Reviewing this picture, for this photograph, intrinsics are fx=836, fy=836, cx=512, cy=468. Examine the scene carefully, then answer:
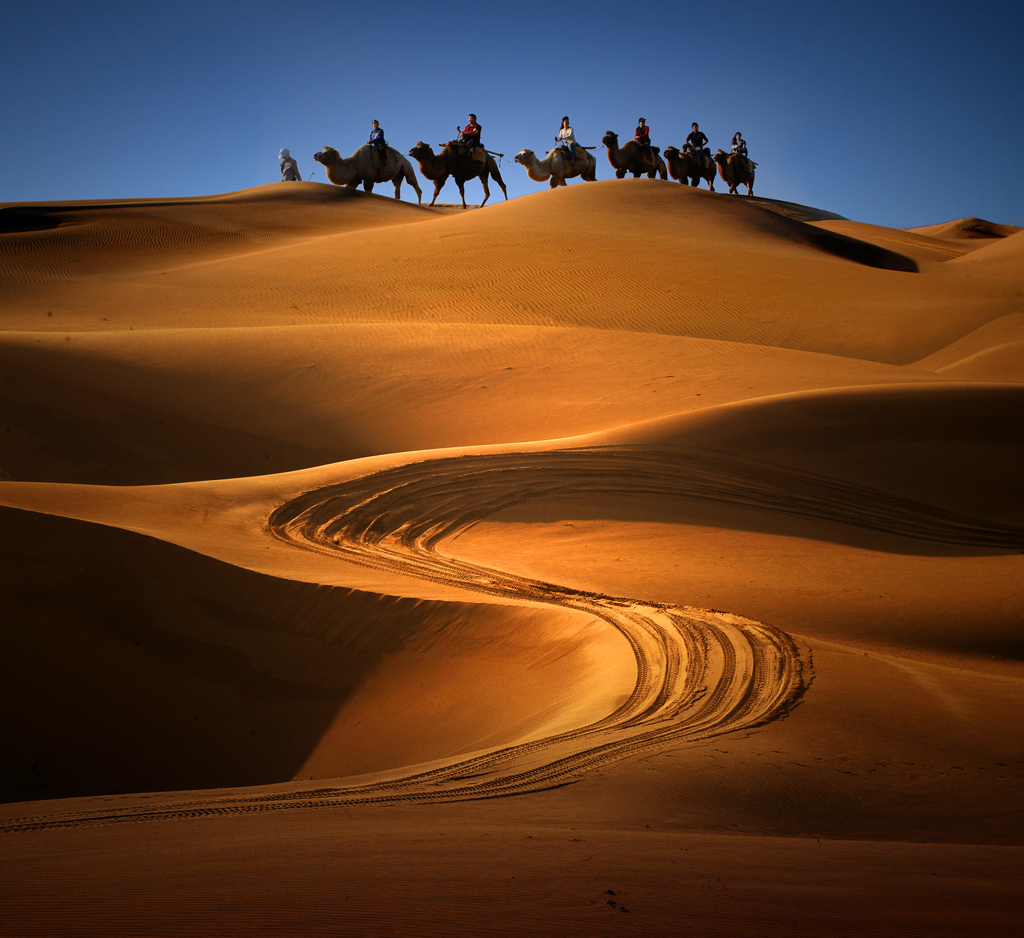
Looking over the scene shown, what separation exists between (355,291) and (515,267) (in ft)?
13.9

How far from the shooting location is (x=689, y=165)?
42531 millimetres

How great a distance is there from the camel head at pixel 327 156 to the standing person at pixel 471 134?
17.4ft

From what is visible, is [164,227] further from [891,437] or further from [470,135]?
[891,437]

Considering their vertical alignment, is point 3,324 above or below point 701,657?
above

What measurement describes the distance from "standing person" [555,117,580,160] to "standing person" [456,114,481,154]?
5067 mm

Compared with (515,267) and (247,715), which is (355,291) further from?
(247,715)

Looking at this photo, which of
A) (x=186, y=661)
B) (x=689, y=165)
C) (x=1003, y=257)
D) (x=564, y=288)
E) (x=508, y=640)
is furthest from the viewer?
(x=689, y=165)

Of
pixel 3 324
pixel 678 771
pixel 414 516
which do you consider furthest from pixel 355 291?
pixel 678 771

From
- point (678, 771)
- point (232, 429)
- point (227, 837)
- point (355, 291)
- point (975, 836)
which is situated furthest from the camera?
point (355, 291)

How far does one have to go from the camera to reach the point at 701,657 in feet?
15.9

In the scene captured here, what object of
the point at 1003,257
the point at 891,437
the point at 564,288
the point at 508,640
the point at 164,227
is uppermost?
the point at 164,227

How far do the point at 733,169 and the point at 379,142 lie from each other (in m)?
19.2

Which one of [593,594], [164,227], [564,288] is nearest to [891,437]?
[593,594]

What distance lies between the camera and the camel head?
112 ft
